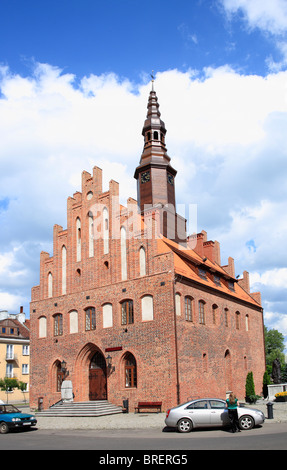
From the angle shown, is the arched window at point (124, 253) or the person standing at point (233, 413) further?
the arched window at point (124, 253)

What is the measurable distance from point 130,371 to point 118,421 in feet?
15.3

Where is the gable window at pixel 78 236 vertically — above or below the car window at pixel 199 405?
above

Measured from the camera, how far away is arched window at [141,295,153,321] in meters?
25.0

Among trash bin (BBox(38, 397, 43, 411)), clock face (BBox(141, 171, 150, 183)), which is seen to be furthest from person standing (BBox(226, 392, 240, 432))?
clock face (BBox(141, 171, 150, 183))

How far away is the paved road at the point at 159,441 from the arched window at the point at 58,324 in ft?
40.3

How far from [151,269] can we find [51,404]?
11.2 meters

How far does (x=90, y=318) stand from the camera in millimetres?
28000

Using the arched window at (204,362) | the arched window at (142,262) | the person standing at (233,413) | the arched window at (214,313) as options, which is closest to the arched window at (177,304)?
the arched window at (142,262)

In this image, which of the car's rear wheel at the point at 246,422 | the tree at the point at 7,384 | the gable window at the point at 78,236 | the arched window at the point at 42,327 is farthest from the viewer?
the tree at the point at 7,384

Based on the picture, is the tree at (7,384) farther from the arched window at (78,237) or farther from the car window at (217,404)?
the car window at (217,404)

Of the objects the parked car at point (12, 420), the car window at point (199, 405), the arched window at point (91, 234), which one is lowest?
the parked car at point (12, 420)

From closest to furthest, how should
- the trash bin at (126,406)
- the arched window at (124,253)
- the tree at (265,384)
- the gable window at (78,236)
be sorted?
1. the trash bin at (126,406)
2. the arched window at (124,253)
3. the gable window at (78,236)
4. the tree at (265,384)

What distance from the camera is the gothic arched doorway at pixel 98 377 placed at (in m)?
26.9
